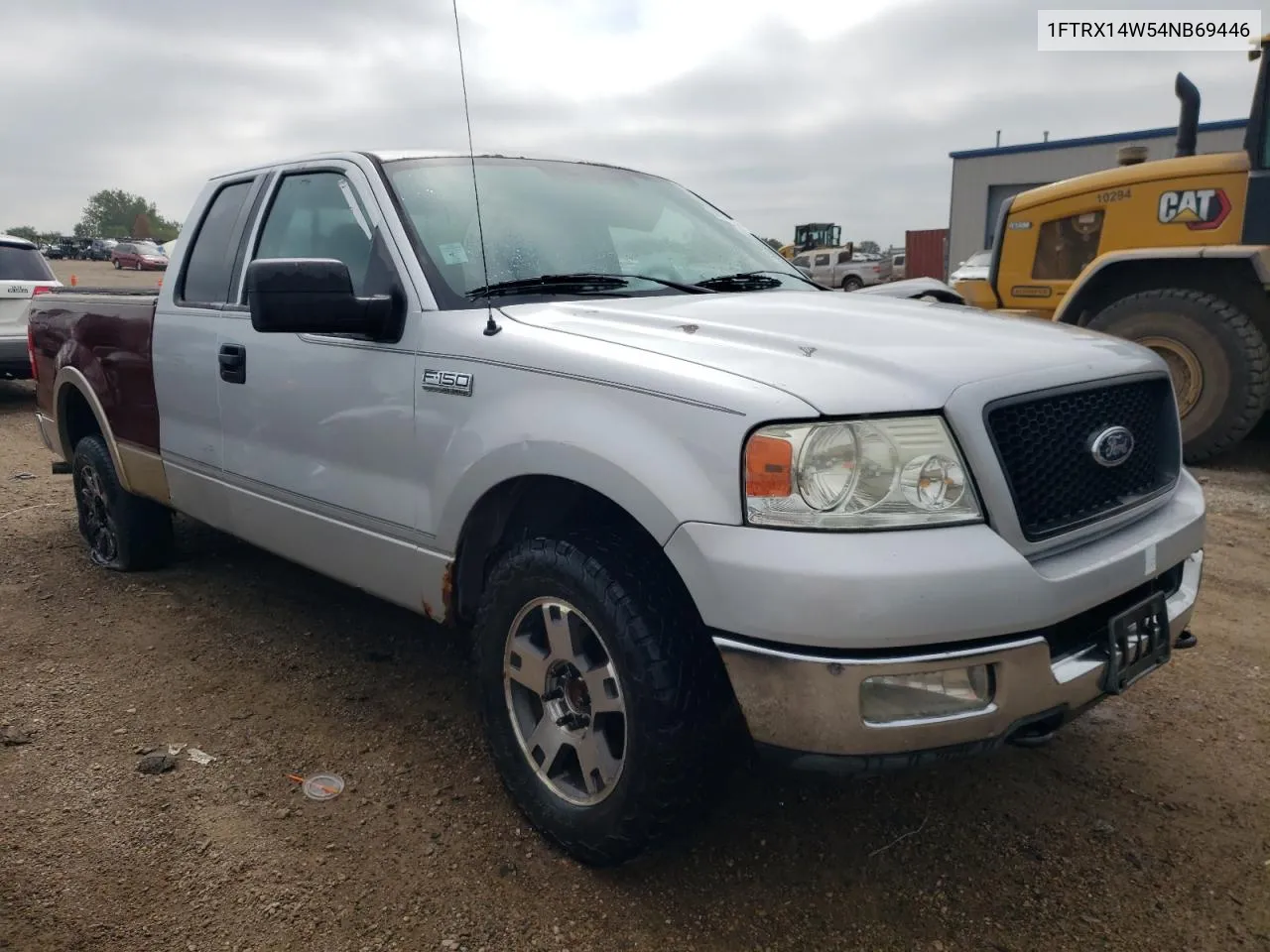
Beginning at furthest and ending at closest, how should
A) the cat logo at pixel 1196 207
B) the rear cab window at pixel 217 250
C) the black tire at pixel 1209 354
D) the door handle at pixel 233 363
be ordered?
the cat logo at pixel 1196 207 < the black tire at pixel 1209 354 < the rear cab window at pixel 217 250 < the door handle at pixel 233 363

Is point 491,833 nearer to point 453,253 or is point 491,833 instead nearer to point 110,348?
point 453,253

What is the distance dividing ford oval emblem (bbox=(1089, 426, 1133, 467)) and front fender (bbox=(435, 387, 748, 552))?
3.01 ft

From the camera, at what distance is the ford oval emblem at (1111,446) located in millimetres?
2307

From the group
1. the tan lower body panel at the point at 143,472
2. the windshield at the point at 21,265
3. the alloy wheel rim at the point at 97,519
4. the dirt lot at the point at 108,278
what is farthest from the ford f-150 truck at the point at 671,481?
the dirt lot at the point at 108,278

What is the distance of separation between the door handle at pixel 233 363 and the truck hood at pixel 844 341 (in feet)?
4.37

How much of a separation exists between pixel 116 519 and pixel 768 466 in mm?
3838

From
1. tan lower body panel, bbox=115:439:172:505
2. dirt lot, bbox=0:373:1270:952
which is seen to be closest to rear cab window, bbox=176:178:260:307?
tan lower body panel, bbox=115:439:172:505

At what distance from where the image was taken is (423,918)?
2312 millimetres

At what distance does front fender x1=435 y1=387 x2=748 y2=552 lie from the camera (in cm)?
204

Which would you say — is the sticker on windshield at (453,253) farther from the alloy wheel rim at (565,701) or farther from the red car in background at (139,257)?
the red car in background at (139,257)

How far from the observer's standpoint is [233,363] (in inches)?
140

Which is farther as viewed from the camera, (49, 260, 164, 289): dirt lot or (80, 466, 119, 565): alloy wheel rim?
(49, 260, 164, 289): dirt lot

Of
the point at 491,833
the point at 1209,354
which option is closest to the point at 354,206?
the point at 491,833

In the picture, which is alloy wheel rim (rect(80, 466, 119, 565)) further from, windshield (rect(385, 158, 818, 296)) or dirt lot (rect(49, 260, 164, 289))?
dirt lot (rect(49, 260, 164, 289))
